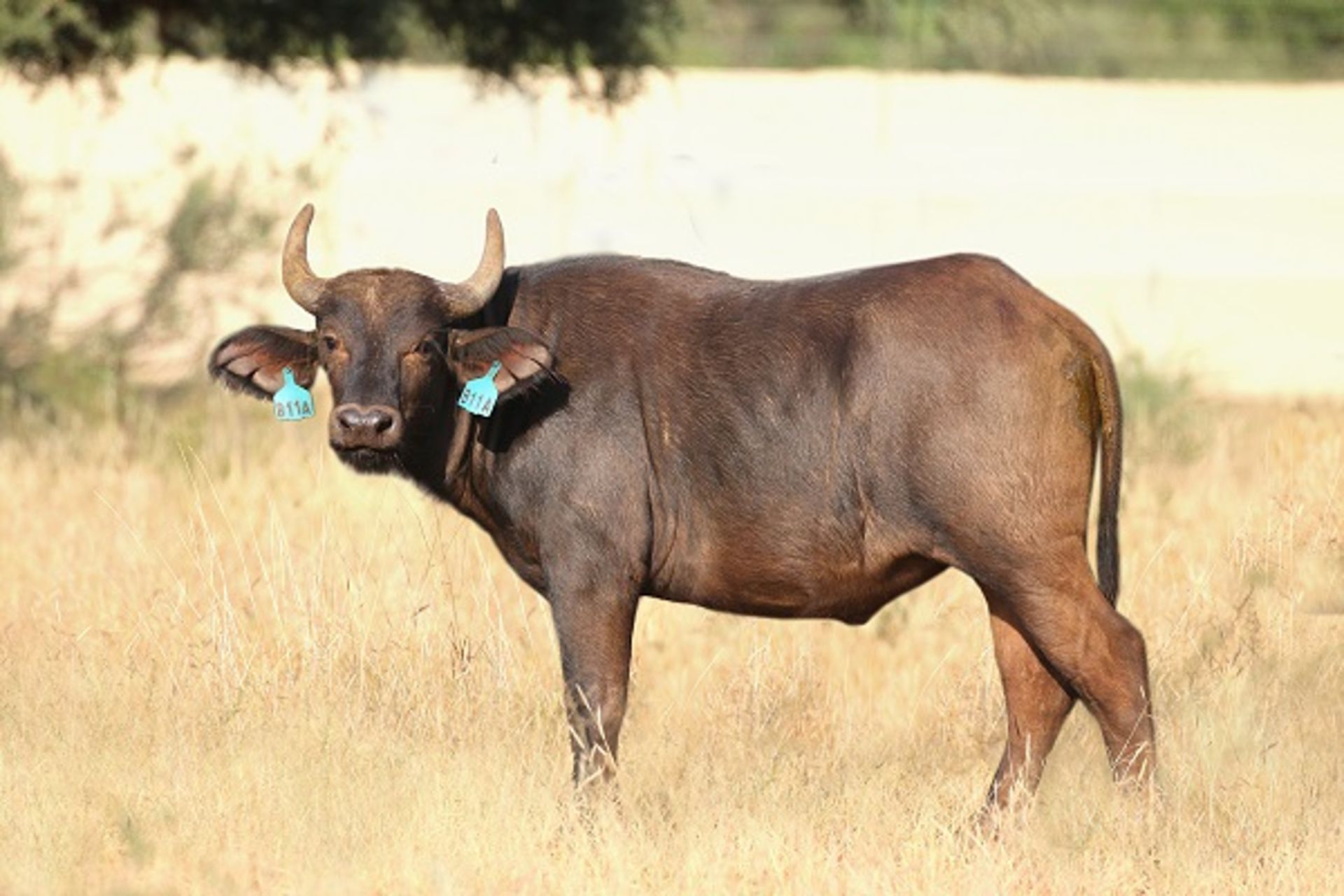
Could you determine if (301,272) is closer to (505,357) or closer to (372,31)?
(505,357)

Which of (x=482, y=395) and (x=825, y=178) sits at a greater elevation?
(x=482, y=395)

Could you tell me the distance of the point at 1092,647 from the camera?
23.9 feet

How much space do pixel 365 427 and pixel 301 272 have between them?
84 centimetres

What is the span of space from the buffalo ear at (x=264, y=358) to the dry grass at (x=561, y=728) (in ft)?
3.34

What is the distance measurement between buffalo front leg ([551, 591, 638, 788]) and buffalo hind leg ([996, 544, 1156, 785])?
48.6 inches

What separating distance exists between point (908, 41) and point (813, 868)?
1999 cm

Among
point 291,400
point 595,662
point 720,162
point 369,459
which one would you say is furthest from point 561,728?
point 720,162

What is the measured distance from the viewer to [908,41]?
25812 mm

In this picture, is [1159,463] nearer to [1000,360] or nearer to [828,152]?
[1000,360]

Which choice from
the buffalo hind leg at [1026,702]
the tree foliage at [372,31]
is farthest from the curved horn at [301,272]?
the tree foliage at [372,31]

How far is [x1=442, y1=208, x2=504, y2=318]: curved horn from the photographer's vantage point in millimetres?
7773

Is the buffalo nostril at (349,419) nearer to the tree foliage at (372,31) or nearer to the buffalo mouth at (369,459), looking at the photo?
the buffalo mouth at (369,459)

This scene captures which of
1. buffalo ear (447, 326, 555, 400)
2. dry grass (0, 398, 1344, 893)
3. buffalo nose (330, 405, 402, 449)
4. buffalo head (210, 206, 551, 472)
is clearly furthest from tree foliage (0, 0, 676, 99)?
buffalo nose (330, 405, 402, 449)

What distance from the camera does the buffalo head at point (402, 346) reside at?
297 inches
